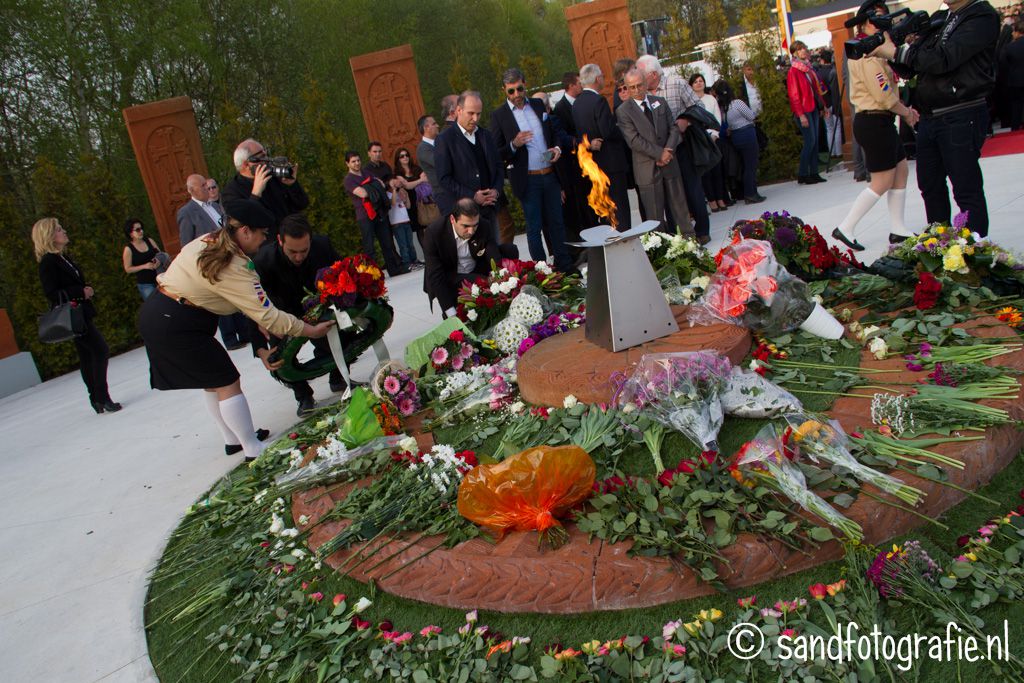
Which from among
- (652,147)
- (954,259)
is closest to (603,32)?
(652,147)

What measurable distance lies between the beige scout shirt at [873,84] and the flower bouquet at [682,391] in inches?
123

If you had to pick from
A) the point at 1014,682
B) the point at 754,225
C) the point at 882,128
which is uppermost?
the point at 882,128

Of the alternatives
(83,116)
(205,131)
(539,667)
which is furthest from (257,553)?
(205,131)

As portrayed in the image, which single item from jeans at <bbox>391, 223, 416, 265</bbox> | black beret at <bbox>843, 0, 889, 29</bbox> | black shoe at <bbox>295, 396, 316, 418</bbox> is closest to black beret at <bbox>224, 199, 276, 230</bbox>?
black shoe at <bbox>295, 396, 316, 418</bbox>

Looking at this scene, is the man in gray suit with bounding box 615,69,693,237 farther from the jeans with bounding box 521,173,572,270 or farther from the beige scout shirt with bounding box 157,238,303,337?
the beige scout shirt with bounding box 157,238,303,337

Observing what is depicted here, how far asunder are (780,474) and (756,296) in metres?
1.59

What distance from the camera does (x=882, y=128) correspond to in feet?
18.4

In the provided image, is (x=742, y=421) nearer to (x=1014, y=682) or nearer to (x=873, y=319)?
(x=873, y=319)

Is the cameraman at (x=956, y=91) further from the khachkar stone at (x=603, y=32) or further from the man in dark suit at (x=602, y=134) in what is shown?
the khachkar stone at (x=603, y=32)

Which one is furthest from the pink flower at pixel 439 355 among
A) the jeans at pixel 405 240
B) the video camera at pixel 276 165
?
the jeans at pixel 405 240

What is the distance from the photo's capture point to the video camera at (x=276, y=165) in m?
6.15

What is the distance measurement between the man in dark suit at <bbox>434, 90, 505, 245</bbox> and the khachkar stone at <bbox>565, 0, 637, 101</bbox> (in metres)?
5.69

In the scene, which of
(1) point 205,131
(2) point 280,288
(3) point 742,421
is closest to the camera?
(3) point 742,421

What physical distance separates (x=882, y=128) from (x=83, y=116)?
42.9 ft
